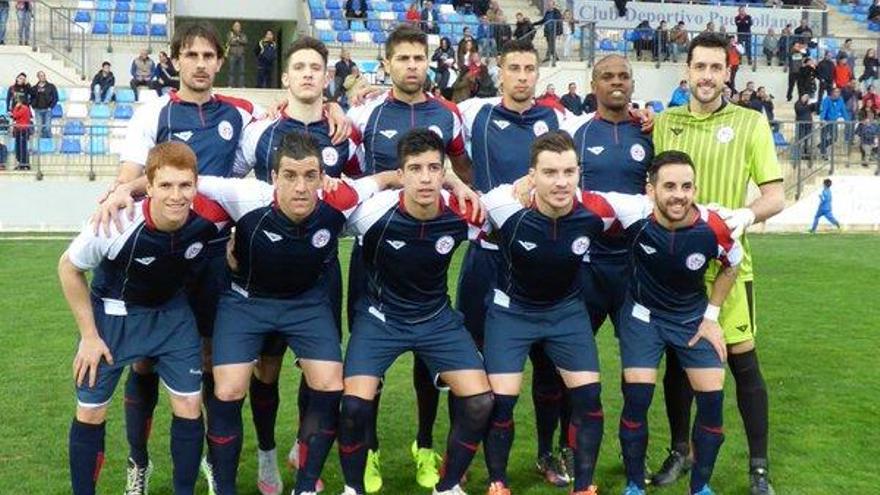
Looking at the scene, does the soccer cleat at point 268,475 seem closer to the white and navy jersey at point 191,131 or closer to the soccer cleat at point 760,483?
the white and navy jersey at point 191,131

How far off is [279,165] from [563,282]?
1.66 m

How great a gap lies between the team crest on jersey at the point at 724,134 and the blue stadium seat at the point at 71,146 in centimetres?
1800

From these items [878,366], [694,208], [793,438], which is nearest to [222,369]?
[694,208]

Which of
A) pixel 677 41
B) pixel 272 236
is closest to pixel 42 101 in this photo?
pixel 677 41

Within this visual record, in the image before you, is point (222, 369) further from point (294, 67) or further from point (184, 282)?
point (294, 67)

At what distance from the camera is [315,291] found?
633cm

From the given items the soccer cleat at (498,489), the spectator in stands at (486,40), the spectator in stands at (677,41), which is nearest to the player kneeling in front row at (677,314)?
the soccer cleat at (498,489)

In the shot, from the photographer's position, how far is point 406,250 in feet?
20.4

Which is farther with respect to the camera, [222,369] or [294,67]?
[294,67]

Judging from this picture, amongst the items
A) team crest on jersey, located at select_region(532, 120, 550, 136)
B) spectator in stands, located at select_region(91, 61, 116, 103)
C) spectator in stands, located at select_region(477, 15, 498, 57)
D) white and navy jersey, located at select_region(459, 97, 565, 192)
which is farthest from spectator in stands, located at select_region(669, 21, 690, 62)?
team crest on jersey, located at select_region(532, 120, 550, 136)

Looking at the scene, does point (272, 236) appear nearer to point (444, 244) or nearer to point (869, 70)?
point (444, 244)

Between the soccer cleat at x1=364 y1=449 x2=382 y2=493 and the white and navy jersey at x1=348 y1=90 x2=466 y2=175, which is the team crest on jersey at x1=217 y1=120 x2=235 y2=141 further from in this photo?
the soccer cleat at x1=364 y1=449 x2=382 y2=493

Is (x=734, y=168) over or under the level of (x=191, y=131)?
under

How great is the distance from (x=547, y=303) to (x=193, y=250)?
191 cm
